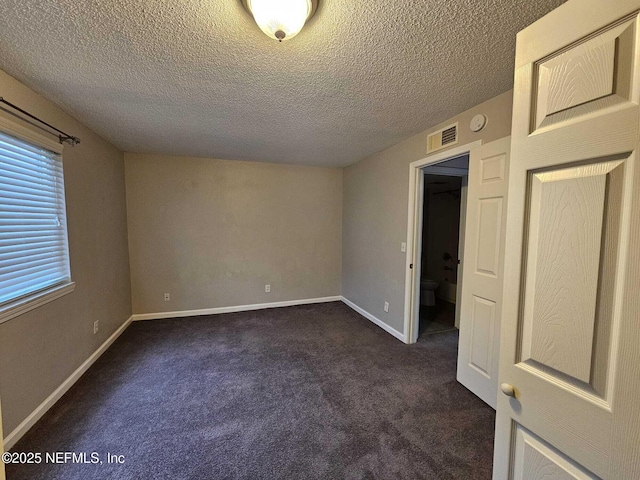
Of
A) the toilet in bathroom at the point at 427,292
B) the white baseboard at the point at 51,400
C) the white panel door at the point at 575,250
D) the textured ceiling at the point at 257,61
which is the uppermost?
the textured ceiling at the point at 257,61

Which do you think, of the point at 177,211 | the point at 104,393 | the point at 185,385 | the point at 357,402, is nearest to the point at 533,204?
the point at 357,402

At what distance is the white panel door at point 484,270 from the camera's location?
1.99 metres

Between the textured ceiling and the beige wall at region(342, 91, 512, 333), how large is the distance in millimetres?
487

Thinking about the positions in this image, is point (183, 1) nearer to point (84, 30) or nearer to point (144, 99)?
point (84, 30)

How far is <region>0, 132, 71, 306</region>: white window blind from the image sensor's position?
1.70 m

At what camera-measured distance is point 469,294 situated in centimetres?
227

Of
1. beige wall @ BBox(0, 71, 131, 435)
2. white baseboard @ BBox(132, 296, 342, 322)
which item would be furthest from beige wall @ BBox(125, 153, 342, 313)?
beige wall @ BBox(0, 71, 131, 435)

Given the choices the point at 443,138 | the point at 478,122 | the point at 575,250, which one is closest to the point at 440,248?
the point at 443,138

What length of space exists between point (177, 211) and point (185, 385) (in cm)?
244

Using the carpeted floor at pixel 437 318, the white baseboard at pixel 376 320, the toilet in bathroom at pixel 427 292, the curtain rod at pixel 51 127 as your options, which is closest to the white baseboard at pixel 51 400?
the curtain rod at pixel 51 127

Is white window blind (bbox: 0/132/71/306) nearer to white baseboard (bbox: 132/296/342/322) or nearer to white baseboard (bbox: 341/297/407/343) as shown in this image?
white baseboard (bbox: 132/296/342/322)

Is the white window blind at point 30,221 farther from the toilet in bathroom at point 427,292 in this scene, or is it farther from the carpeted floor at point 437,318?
the toilet in bathroom at point 427,292

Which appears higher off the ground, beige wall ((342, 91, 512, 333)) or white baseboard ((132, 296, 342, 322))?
beige wall ((342, 91, 512, 333))

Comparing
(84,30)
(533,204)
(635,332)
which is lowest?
(635,332)
